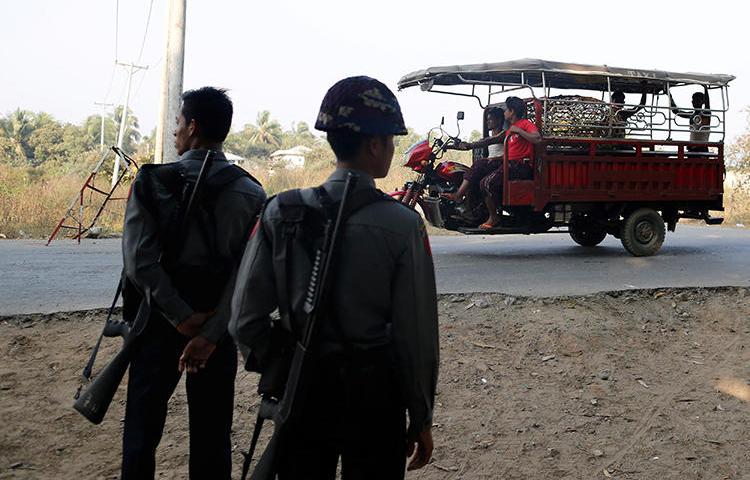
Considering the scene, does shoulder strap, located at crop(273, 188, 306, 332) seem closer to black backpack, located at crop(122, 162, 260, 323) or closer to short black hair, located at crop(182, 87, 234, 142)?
black backpack, located at crop(122, 162, 260, 323)

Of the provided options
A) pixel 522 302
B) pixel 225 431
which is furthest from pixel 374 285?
pixel 522 302

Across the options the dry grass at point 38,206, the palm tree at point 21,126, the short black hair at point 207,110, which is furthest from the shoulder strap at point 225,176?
the palm tree at point 21,126

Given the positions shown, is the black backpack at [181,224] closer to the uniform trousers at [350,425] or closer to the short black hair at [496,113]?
the uniform trousers at [350,425]

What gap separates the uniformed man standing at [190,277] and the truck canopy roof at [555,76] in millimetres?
6946

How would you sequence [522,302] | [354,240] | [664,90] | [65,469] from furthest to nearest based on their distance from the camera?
[664,90] < [522,302] < [65,469] < [354,240]

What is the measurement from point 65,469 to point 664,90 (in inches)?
356

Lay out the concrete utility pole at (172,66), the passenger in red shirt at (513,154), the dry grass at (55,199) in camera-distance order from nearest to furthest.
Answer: the passenger in red shirt at (513,154), the concrete utility pole at (172,66), the dry grass at (55,199)

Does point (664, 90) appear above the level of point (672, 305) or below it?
above

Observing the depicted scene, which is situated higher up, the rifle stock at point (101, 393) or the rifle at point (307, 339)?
the rifle at point (307, 339)

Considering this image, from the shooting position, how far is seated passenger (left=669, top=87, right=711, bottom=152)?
10040 mm

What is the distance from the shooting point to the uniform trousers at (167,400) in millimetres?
2637

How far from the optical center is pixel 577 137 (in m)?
9.36

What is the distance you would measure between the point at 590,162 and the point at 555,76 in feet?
3.98

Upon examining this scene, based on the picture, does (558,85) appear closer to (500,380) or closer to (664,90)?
(664,90)
